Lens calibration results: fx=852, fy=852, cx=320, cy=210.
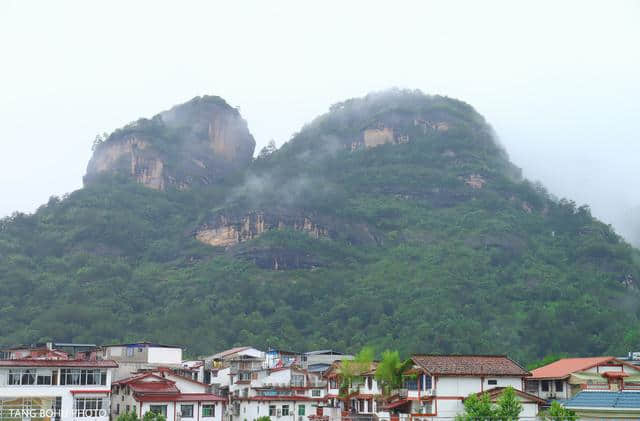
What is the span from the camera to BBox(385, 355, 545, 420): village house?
55.4 meters

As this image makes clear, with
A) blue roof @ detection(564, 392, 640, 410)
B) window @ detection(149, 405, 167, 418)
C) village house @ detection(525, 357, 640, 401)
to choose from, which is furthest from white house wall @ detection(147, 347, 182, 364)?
blue roof @ detection(564, 392, 640, 410)

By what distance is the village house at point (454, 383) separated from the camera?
5541cm

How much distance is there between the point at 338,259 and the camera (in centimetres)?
15838

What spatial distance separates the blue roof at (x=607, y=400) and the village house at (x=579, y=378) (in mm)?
18762

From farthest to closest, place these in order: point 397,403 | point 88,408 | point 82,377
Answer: point 397,403, point 82,377, point 88,408

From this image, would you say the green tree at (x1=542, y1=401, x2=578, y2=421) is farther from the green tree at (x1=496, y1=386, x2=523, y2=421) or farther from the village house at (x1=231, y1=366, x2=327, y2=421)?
the village house at (x1=231, y1=366, x2=327, y2=421)

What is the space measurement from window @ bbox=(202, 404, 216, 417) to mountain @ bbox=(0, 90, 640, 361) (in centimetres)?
5500

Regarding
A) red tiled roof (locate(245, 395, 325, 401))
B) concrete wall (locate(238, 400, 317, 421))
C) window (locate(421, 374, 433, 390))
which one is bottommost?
concrete wall (locate(238, 400, 317, 421))

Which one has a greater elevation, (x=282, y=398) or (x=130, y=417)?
(x=282, y=398)

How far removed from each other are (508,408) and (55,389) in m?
29.2

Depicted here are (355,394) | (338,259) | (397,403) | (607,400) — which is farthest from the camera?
(338,259)

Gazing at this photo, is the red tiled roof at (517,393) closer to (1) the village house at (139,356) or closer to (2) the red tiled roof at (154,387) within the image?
(2) the red tiled roof at (154,387)

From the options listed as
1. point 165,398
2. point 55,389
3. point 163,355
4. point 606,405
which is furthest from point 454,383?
point 163,355

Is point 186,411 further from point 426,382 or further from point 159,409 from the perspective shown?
point 426,382
